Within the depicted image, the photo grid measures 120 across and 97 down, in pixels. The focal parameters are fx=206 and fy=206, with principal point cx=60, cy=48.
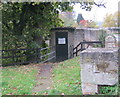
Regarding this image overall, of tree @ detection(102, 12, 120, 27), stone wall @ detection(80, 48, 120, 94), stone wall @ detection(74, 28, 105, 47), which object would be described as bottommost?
stone wall @ detection(80, 48, 120, 94)

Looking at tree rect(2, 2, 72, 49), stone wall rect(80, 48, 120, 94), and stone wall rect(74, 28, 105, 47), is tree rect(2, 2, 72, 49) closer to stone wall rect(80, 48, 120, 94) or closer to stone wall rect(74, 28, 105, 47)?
stone wall rect(74, 28, 105, 47)

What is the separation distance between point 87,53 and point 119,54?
1023 mm

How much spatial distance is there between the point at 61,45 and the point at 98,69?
1113 cm

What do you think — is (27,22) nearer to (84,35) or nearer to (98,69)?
(84,35)

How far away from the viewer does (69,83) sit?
697 centimetres

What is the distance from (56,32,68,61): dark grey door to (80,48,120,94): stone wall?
10861 millimetres

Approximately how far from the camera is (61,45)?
16859mm

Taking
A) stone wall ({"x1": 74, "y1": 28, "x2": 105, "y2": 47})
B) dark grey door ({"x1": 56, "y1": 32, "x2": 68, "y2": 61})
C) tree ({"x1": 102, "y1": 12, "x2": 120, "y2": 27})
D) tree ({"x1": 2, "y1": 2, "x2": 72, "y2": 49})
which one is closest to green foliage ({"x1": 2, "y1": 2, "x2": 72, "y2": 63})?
tree ({"x1": 2, "y1": 2, "x2": 72, "y2": 49})

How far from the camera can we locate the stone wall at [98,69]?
571 centimetres

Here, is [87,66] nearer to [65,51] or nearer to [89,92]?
[89,92]

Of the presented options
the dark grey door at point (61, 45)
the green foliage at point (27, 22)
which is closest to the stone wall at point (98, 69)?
the green foliage at point (27, 22)

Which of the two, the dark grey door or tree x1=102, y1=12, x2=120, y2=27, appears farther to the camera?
tree x1=102, y1=12, x2=120, y2=27

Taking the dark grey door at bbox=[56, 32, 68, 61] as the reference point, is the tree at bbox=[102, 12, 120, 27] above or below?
above

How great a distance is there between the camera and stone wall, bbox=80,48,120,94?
5715 millimetres
